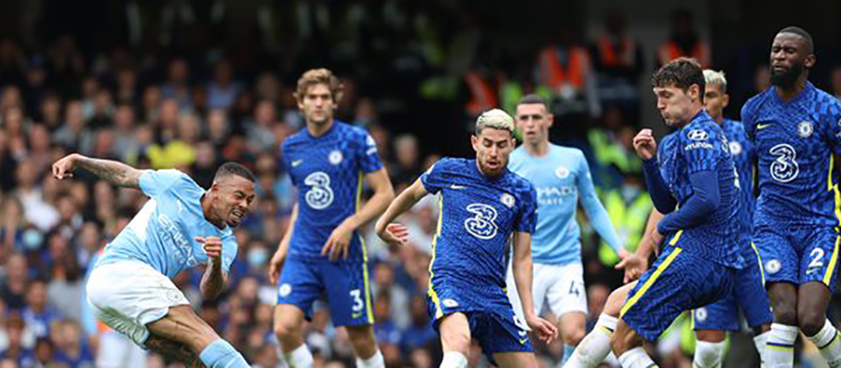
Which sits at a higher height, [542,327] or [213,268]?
[213,268]

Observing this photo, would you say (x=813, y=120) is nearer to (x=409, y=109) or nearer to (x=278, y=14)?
(x=409, y=109)

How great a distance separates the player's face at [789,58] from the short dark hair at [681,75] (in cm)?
92

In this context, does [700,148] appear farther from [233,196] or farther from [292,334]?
[292,334]

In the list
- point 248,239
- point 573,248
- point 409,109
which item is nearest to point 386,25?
point 409,109

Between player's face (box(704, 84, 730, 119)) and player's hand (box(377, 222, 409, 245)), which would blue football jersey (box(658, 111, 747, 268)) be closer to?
player's face (box(704, 84, 730, 119))

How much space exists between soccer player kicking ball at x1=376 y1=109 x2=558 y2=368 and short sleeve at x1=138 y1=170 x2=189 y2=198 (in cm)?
157

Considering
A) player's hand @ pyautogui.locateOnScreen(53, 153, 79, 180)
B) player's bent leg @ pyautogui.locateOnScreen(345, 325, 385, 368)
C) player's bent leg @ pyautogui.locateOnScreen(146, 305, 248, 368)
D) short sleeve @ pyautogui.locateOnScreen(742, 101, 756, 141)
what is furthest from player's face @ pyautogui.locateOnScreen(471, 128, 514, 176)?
player's hand @ pyautogui.locateOnScreen(53, 153, 79, 180)

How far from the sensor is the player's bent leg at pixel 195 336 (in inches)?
416

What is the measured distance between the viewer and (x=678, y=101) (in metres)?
10.3

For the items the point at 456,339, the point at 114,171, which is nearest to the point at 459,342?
the point at 456,339

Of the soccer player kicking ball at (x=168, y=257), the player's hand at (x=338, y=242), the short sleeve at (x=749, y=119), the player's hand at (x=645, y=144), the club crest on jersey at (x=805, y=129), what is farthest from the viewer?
the player's hand at (x=338, y=242)

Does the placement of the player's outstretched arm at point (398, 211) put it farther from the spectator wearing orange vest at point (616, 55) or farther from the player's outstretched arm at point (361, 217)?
the spectator wearing orange vest at point (616, 55)

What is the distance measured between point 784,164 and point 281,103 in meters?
10.4

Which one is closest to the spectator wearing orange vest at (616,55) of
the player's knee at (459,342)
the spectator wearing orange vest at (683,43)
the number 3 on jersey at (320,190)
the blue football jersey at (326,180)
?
the spectator wearing orange vest at (683,43)
